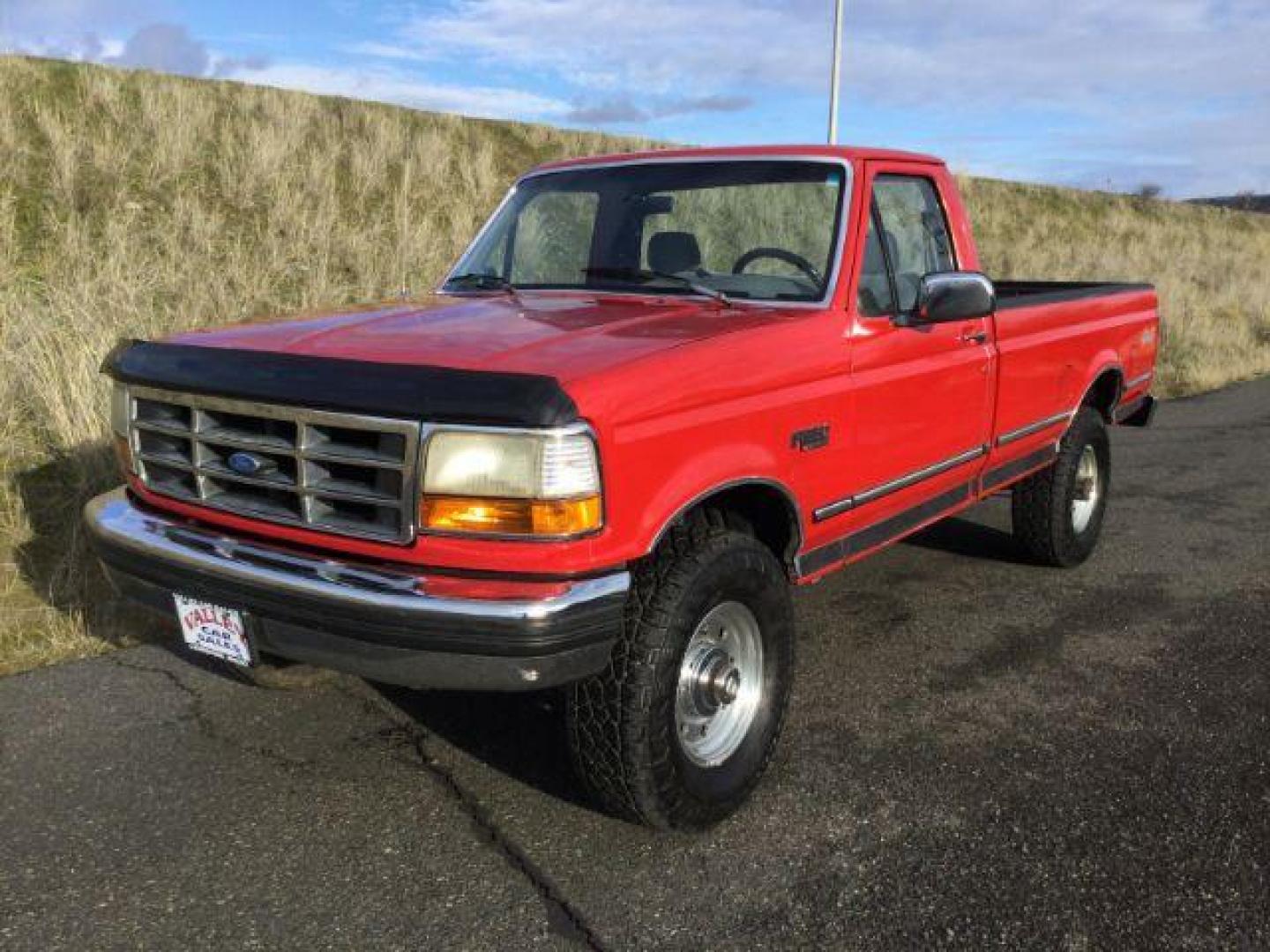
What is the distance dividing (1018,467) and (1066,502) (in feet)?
1.82

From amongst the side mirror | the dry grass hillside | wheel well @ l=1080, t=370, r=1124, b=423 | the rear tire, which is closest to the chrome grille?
the dry grass hillside

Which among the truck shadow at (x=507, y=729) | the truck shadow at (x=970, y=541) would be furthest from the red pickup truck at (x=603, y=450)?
the truck shadow at (x=970, y=541)

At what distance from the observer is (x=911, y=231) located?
404cm

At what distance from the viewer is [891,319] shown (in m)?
3.54

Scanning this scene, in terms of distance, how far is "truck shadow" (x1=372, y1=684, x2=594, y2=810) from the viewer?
3.12m

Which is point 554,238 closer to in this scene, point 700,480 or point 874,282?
point 874,282

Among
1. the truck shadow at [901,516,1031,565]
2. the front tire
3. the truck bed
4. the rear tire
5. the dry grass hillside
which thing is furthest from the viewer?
the truck shadow at [901,516,1031,565]

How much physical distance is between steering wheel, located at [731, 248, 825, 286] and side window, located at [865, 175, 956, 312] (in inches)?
9.3

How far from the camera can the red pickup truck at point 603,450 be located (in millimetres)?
2369

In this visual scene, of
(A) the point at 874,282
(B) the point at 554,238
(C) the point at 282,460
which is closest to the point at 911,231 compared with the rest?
(A) the point at 874,282

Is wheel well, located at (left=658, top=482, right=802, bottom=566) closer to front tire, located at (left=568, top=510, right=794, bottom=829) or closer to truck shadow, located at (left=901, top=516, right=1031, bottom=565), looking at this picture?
front tire, located at (left=568, top=510, right=794, bottom=829)

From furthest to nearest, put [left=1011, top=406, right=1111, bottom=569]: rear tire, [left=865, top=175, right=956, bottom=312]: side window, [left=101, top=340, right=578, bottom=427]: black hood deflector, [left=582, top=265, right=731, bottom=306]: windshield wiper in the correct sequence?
1. [left=1011, top=406, right=1111, bottom=569]: rear tire
2. [left=865, top=175, right=956, bottom=312]: side window
3. [left=582, top=265, right=731, bottom=306]: windshield wiper
4. [left=101, top=340, right=578, bottom=427]: black hood deflector

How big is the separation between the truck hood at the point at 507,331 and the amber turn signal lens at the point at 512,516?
303mm

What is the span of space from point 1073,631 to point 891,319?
5.68 feet
